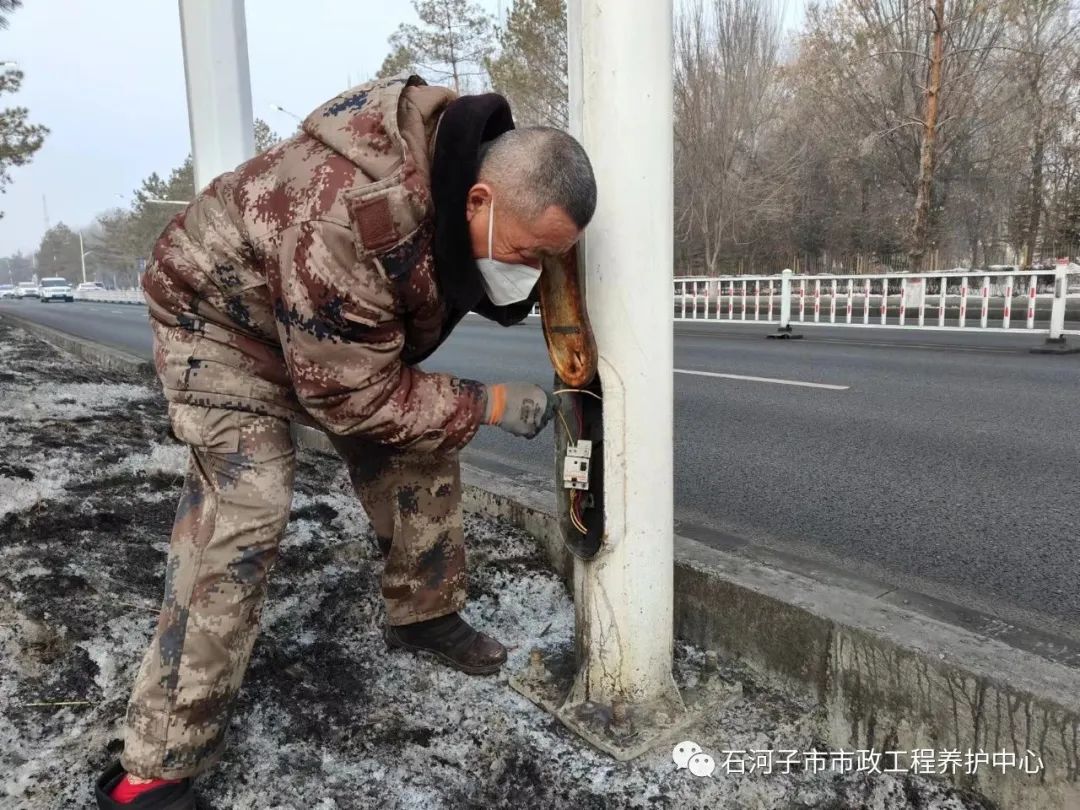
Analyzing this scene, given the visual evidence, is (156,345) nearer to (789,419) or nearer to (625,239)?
(625,239)

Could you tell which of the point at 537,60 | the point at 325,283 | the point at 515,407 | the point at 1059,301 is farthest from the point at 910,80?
the point at 325,283

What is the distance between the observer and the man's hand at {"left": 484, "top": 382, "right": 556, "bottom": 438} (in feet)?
5.92

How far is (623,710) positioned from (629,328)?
2.88ft

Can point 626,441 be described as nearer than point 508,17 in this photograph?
Yes

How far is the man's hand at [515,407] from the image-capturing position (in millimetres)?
1804

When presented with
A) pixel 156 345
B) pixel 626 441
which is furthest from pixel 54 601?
pixel 626 441

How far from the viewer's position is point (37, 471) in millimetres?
3133

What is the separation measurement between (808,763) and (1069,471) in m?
2.95

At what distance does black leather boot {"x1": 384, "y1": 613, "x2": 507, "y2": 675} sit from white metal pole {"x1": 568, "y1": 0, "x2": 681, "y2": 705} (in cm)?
29

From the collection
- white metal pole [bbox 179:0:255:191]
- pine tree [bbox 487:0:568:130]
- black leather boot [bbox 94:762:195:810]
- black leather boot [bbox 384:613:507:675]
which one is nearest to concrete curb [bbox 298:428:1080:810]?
black leather boot [bbox 384:613:507:675]

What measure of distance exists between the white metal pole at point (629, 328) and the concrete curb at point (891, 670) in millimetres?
266

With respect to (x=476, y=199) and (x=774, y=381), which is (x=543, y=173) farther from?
(x=774, y=381)

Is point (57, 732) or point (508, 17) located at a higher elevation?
point (508, 17)

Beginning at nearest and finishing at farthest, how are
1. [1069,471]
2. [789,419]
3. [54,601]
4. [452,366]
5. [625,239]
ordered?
[625,239]
[54,601]
[1069,471]
[789,419]
[452,366]
